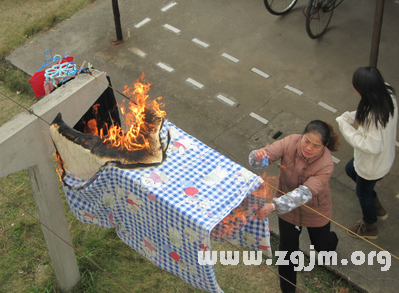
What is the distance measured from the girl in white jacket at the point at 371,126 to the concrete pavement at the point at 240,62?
1.01 metres

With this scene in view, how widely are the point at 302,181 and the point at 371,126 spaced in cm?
67

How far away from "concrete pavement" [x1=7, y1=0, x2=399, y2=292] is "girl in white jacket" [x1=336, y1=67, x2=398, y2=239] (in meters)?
1.01

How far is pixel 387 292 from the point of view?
4086 mm

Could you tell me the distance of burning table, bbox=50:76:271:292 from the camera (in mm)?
2783

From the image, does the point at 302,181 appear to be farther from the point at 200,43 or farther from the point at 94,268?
the point at 200,43

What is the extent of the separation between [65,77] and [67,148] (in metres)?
0.65

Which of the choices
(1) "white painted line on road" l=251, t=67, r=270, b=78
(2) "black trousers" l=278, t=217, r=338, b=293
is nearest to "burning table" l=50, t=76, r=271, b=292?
(2) "black trousers" l=278, t=217, r=338, b=293

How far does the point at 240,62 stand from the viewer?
6.61m

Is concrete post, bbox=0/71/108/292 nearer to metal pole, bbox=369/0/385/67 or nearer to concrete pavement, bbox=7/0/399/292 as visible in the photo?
concrete pavement, bbox=7/0/399/292

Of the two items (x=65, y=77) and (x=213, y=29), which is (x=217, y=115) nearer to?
(x=213, y=29)

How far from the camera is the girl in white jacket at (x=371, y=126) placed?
3.36m

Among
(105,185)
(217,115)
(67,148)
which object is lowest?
(217,115)

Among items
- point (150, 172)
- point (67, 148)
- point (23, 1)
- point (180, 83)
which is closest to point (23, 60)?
point (23, 1)

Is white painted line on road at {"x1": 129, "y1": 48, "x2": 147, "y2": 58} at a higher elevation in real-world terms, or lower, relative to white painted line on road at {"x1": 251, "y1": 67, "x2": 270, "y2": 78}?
higher
